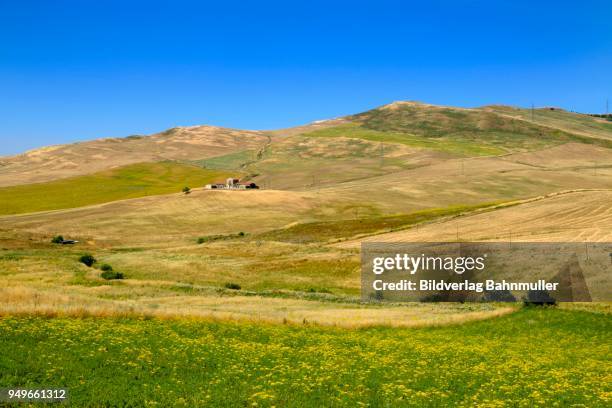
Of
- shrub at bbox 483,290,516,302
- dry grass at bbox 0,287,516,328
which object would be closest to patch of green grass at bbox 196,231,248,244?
dry grass at bbox 0,287,516,328

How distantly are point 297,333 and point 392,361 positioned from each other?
614 centimetres

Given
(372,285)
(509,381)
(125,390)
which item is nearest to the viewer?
(125,390)

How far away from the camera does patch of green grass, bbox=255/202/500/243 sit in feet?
313

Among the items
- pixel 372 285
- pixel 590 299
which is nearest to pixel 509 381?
pixel 590 299

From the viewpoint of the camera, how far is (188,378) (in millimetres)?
16250

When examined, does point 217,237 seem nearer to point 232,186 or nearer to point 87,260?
point 87,260

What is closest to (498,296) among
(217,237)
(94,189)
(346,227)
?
(346,227)

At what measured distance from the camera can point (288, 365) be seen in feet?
60.6

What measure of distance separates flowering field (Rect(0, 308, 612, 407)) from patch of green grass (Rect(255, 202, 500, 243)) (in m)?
68.3

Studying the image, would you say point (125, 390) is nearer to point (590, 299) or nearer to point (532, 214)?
point (590, 299)

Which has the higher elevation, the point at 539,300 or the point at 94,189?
the point at 94,189

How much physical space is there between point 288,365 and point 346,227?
84.6 meters

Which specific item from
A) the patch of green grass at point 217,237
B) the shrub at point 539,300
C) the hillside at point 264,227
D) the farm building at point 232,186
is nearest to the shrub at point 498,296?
the shrub at point 539,300

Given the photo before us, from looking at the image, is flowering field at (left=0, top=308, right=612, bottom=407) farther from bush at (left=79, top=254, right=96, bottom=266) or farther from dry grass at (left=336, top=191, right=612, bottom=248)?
dry grass at (left=336, top=191, right=612, bottom=248)
